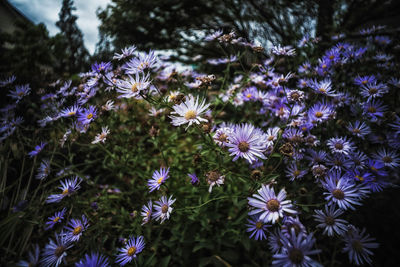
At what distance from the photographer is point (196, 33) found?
217cm

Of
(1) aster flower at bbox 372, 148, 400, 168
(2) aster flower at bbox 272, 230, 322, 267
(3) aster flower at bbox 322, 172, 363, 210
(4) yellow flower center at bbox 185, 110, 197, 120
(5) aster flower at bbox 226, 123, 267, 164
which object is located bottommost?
(2) aster flower at bbox 272, 230, 322, 267

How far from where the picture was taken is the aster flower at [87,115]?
127 cm

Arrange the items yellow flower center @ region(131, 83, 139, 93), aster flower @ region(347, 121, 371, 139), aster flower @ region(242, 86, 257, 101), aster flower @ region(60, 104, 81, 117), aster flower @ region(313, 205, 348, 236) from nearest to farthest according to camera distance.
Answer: aster flower @ region(313, 205, 348, 236), yellow flower center @ region(131, 83, 139, 93), aster flower @ region(347, 121, 371, 139), aster flower @ region(60, 104, 81, 117), aster flower @ region(242, 86, 257, 101)

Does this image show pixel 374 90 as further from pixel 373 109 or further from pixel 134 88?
A: pixel 134 88

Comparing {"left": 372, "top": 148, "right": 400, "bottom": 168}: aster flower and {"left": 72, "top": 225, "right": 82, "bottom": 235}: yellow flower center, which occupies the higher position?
{"left": 372, "top": 148, "right": 400, "bottom": 168}: aster flower

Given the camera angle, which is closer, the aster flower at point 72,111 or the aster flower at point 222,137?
the aster flower at point 222,137

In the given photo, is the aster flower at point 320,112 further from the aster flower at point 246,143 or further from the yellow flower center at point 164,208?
the yellow flower center at point 164,208

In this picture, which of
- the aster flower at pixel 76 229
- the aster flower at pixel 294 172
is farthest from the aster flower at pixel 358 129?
the aster flower at pixel 76 229

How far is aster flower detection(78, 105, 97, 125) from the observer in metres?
1.27

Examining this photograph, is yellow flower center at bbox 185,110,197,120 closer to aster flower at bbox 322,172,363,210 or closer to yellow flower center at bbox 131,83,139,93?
yellow flower center at bbox 131,83,139,93

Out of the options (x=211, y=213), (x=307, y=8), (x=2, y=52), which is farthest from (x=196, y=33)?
(x=2, y=52)

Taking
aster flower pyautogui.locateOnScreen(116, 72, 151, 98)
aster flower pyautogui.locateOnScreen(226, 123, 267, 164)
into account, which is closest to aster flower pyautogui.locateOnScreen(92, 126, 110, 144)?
aster flower pyautogui.locateOnScreen(116, 72, 151, 98)

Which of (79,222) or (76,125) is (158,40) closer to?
(76,125)

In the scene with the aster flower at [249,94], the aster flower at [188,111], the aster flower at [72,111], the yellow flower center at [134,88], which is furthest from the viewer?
the aster flower at [249,94]
